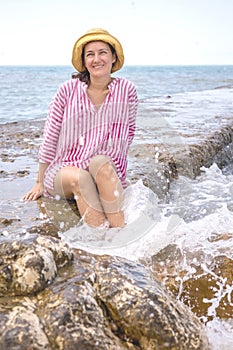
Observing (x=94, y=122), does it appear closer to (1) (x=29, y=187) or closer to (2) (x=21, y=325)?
(1) (x=29, y=187)

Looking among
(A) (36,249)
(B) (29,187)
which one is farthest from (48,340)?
(B) (29,187)

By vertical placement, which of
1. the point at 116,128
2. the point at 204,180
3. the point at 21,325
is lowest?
the point at 204,180

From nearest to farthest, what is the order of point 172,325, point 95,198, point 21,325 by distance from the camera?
1. point 21,325
2. point 172,325
3. point 95,198

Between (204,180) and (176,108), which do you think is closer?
(204,180)

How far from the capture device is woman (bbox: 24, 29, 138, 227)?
11.9 feet

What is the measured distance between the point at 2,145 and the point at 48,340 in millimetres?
4830

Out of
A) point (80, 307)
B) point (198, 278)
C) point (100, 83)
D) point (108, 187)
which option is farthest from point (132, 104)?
point (80, 307)

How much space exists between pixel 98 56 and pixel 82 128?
0.59m

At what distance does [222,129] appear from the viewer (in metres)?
7.62

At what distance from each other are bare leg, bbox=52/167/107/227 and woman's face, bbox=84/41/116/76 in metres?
0.79

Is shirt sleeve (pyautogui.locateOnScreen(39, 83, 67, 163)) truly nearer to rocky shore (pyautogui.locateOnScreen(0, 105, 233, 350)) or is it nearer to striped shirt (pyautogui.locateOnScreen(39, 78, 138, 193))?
striped shirt (pyautogui.locateOnScreen(39, 78, 138, 193))

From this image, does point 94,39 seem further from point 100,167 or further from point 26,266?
point 26,266

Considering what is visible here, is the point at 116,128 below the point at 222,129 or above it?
above

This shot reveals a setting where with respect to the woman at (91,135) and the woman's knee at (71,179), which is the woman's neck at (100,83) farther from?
the woman's knee at (71,179)
